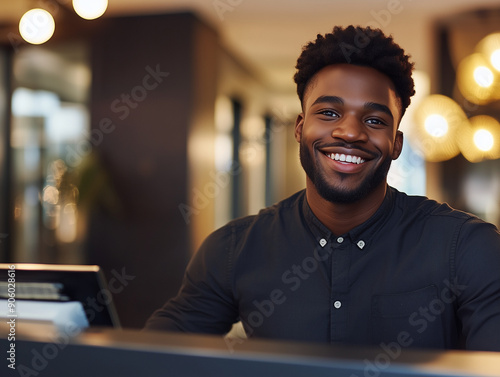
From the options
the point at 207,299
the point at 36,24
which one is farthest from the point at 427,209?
the point at 36,24

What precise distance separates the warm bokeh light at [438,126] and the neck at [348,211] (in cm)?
389

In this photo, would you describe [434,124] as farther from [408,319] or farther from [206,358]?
[206,358]

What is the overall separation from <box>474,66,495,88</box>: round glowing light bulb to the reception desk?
4573mm

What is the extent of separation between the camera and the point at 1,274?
89 cm

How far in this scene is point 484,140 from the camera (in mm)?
5266

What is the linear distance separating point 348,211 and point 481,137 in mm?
4293

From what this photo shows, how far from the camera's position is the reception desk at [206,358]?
0.45 metres

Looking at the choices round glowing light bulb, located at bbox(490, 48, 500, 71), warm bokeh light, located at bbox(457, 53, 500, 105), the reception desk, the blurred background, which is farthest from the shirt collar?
the blurred background

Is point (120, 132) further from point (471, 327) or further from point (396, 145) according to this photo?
point (471, 327)

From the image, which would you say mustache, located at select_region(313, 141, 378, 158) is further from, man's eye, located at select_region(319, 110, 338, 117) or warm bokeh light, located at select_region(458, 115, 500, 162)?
warm bokeh light, located at select_region(458, 115, 500, 162)

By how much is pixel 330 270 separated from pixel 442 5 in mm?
4383

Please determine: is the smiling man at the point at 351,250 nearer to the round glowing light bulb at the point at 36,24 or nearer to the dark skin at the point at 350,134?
the dark skin at the point at 350,134

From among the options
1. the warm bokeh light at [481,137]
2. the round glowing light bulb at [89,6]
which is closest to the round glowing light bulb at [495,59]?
the warm bokeh light at [481,137]

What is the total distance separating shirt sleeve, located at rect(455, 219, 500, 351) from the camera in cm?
115
